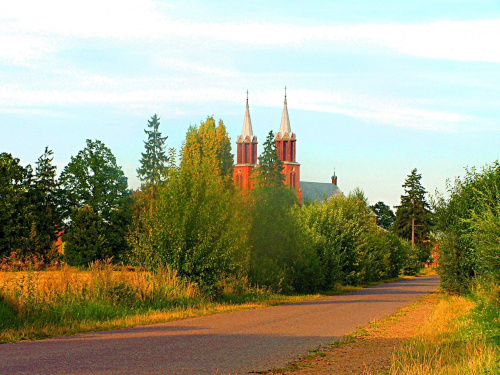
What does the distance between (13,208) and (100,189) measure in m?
11.2

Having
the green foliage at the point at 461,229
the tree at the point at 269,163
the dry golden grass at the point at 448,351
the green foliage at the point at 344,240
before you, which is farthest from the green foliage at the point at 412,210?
the dry golden grass at the point at 448,351

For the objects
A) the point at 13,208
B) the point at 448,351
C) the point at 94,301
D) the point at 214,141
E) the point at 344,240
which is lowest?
the point at 448,351

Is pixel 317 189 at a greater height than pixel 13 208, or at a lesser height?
greater

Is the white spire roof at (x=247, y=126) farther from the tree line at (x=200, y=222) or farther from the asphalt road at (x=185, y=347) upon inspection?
the asphalt road at (x=185, y=347)

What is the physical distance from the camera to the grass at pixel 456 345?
36.0ft

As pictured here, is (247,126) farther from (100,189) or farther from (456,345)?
(456,345)

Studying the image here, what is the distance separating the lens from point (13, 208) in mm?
64875

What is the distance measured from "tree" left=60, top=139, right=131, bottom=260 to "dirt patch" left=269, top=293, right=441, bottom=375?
54.2 metres

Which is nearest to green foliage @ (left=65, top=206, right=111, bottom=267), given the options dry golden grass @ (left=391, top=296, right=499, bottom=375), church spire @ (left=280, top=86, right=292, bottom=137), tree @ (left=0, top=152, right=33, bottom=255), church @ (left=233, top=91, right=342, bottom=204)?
tree @ (left=0, top=152, right=33, bottom=255)

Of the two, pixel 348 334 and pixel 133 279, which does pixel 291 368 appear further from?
pixel 133 279

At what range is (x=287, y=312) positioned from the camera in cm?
2419

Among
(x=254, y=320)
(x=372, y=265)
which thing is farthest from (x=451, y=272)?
(x=372, y=265)

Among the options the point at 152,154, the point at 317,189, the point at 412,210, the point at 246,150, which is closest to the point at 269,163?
the point at 152,154

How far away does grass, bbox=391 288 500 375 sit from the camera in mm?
10984
